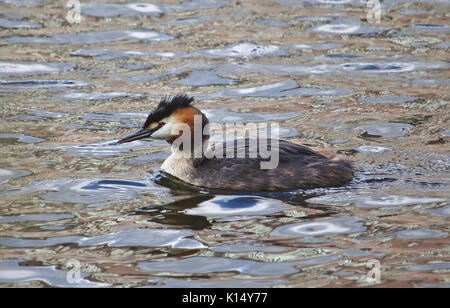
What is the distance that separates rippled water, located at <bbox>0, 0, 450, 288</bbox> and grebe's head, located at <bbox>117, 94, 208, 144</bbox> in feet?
1.44

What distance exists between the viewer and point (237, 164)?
6.98 meters

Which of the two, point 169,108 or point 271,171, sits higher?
point 169,108

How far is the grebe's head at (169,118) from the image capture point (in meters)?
7.15

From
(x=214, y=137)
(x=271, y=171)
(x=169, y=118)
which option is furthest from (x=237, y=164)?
(x=214, y=137)

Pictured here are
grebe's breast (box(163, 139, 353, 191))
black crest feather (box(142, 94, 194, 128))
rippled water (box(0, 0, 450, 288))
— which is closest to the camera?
rippled water (box(0, 0, 450, 288))

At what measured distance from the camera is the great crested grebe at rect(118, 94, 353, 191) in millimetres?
6852

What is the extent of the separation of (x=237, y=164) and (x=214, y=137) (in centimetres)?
166

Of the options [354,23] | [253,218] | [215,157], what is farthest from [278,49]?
[253,218]

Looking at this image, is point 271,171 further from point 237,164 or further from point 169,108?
point 169,108

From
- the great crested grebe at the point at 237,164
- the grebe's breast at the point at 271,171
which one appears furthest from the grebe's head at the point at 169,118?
the grebe's breast at the point at 271,171

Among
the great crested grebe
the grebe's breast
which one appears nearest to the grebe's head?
the great crested grebe

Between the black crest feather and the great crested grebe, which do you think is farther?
the black crest feather

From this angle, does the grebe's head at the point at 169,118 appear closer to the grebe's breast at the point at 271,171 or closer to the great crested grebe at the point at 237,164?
the great crested grebe at the point at 237,164

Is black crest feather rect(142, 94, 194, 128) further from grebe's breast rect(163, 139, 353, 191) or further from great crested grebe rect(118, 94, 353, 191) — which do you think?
grebe's breast rect(163, 139, 353, 191)
